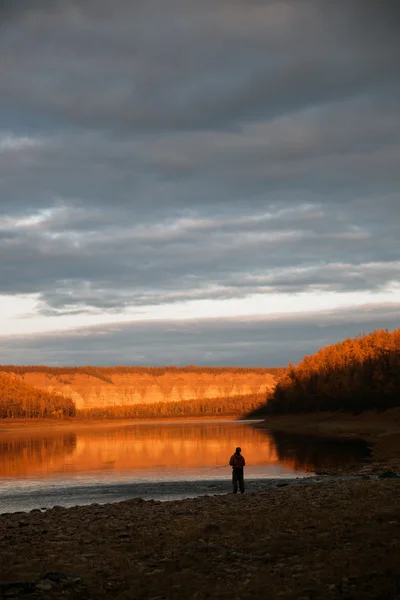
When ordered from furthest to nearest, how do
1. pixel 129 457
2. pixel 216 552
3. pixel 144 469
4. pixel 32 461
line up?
pixel 129 457 < pixel 32 461 < pixel 144 469 < pixel 216 552

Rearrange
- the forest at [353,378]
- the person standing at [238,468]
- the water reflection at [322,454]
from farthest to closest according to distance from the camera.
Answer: the forest at [353,378]
the water reflection at [322,454]
the person standing at [238,468]

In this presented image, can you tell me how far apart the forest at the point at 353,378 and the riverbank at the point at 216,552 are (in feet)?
356

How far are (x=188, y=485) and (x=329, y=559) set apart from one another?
111 feet

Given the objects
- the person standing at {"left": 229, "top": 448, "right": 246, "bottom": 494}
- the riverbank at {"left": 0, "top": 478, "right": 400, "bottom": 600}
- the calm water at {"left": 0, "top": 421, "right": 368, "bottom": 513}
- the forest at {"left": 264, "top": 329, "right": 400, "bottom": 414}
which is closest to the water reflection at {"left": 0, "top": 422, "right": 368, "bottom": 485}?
the calm water at {"left": 0, "top": 421, "right": 368, "bottom": 513}

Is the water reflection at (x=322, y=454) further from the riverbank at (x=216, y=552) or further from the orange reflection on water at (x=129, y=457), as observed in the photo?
the riverbank at (x=216, y=552)

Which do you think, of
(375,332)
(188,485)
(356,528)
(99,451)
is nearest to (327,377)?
(375,332)

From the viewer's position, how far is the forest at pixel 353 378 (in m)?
137

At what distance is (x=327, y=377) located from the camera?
562 feet

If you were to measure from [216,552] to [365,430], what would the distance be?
10045 cm

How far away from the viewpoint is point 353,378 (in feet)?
489

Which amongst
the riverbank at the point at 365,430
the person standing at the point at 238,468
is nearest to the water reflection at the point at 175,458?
the riverbank at the point at 365,430

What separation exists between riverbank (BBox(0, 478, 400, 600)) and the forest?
108 m

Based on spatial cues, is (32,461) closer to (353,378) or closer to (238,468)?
(238,468)

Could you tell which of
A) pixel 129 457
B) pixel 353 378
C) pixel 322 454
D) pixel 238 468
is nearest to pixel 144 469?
pixel 129 457
